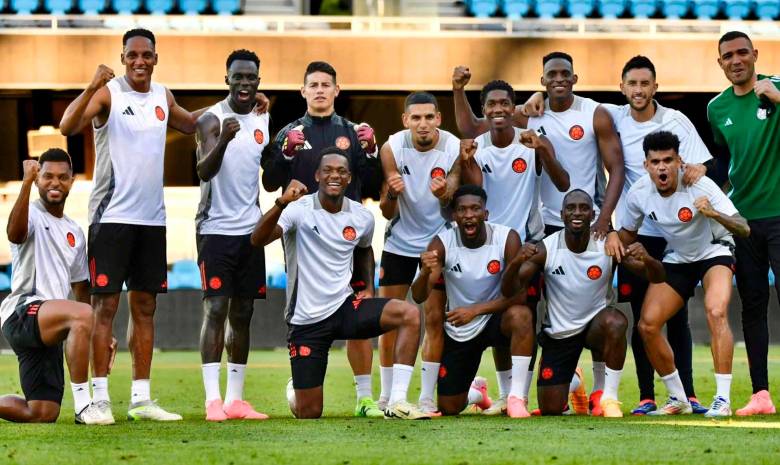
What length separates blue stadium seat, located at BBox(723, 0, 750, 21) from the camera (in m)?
25.6

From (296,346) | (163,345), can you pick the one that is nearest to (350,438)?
(296,346)

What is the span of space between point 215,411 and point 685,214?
10.8 feet

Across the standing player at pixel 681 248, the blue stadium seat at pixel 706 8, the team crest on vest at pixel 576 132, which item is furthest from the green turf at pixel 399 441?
the blue stadium seat at pixel 706 8

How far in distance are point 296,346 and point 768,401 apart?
3.12 metres

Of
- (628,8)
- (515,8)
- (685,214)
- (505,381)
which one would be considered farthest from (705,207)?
(628,8)

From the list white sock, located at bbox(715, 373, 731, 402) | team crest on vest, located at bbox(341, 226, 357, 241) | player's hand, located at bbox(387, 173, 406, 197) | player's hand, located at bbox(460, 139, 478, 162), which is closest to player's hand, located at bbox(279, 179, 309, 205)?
team crest on vest, located at bbox(341, 226, 357, 241)

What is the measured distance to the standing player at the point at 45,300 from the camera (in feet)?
28.2

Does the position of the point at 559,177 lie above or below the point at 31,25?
below

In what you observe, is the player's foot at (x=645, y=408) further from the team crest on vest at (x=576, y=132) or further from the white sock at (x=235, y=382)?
the white sock at (x=235, y=382)

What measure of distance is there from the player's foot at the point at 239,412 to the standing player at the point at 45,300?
0.92 metres

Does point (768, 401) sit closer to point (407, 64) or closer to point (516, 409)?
point (516, 409)

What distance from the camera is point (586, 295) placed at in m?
9.41

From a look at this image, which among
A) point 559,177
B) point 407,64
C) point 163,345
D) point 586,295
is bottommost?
point 163,345

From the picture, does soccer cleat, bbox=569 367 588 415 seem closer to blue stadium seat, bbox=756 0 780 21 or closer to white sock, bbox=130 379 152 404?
white sock, bbox=130 379 152 404
